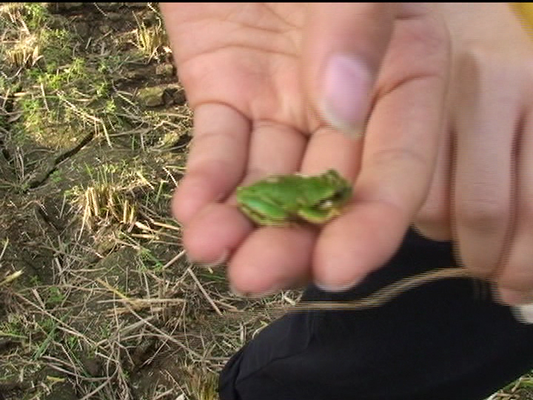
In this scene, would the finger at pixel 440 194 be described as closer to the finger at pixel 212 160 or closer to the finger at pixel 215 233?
the finger at pixel 212 160

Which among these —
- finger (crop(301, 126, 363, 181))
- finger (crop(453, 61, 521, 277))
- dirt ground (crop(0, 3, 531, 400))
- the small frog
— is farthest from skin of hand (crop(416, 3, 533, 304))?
dirt ground (crop(0, 3, 531, 400))

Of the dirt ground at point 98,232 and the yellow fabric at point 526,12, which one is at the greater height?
the yellow fabric at point 526,12

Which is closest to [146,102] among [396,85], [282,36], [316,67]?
[282,36]

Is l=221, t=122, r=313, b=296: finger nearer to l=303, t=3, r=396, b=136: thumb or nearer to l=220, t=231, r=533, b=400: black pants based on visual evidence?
l=303, t=3, r=396, b=136: thumb

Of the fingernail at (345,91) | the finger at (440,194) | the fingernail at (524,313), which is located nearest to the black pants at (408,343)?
the fingernail at (524,313)

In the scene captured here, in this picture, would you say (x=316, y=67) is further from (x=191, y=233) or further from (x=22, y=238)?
(x=22, y=238)

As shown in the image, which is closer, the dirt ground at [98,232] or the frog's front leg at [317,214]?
the frog's front leg at [317,214]

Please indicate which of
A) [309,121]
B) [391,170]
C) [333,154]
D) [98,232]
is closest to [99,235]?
[98,232]
